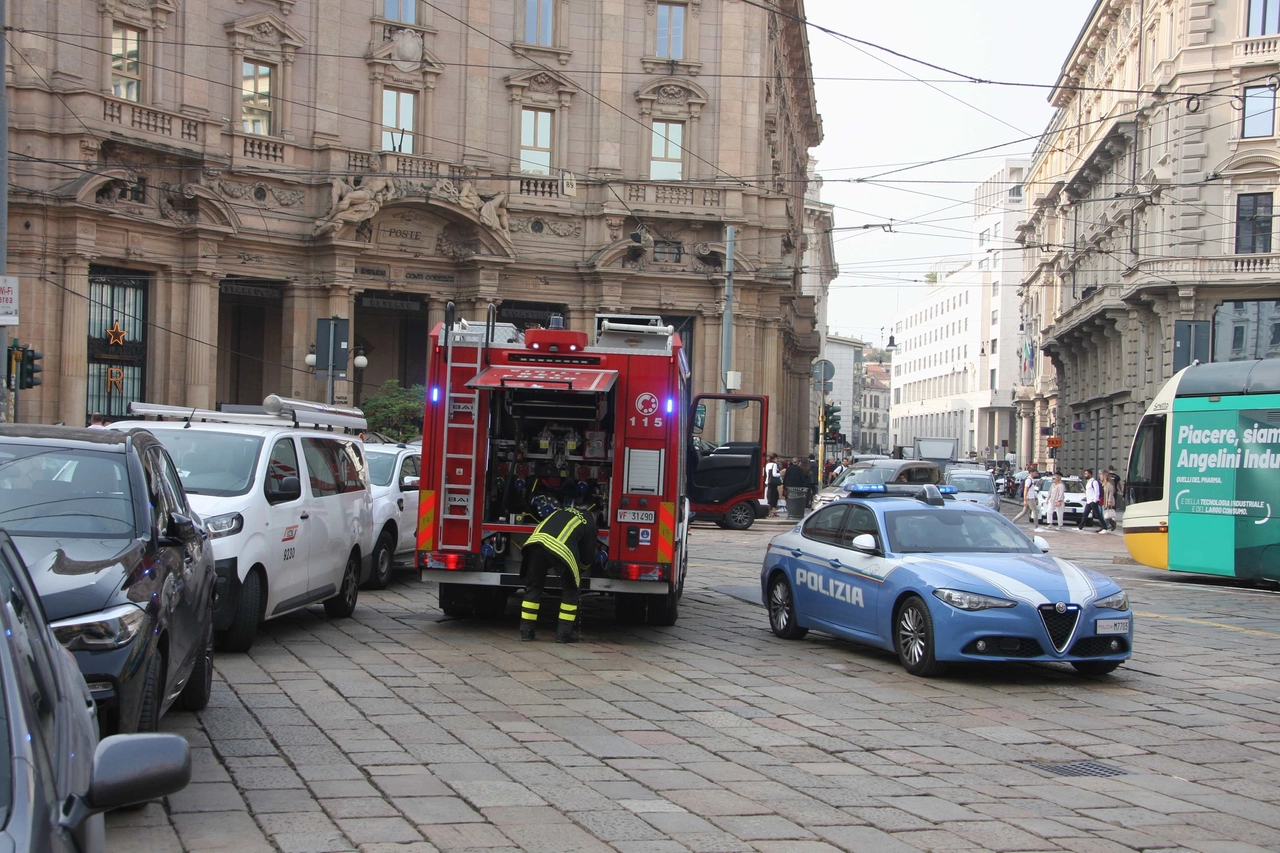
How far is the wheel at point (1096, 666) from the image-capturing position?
Answer: 10.3m

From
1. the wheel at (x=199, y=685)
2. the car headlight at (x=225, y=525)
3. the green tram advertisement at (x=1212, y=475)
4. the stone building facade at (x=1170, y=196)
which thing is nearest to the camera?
the wheel at (x=199, y=685)

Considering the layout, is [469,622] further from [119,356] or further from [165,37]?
[165,37]

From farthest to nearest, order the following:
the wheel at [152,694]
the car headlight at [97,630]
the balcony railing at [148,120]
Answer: the balcony railing at [148,120]
the wheel at [152,694]
the car headlight at [97,630]

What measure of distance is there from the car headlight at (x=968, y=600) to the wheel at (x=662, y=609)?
331 centimetres

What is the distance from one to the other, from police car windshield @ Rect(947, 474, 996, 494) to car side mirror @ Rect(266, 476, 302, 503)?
88.6ft

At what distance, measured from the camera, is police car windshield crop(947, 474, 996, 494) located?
35375mm

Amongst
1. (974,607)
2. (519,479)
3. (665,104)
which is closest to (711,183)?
(665,104)

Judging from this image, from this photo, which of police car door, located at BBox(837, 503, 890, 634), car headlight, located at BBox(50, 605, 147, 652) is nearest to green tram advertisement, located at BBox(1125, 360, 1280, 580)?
police car door, located at BBox(837, 503, 890, 634)

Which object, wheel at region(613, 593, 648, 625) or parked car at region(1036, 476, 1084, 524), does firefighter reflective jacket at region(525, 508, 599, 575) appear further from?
parked car at region(1036, 476, 1084, 524)

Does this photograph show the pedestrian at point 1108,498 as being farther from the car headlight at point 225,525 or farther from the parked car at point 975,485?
the car headlight at point 225,525

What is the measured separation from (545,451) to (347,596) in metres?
2.41

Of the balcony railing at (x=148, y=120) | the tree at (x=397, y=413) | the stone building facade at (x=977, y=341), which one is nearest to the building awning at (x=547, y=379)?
the tree at (x=397, y=413)

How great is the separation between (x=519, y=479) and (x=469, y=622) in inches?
58.9

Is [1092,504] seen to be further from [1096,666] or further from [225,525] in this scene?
[225,525]
